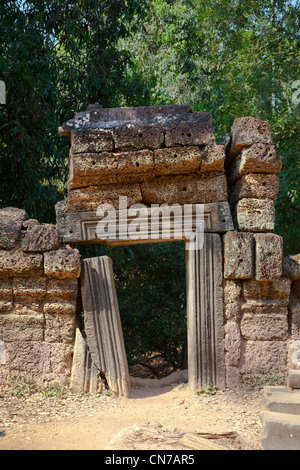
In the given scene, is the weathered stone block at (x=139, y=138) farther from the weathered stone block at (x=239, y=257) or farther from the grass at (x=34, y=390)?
the grass at (x=34, y=390)

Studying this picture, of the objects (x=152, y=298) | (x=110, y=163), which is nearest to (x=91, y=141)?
(x=110, y=163)

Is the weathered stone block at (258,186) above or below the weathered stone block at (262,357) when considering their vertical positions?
above

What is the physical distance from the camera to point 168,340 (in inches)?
385

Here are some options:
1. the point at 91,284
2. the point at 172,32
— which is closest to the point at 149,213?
the point at 91,284

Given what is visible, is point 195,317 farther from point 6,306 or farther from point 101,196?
point 6,306

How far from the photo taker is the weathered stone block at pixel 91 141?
5910 millimetres

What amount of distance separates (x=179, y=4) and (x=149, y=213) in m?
9.60

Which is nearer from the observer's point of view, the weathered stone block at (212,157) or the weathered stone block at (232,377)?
the weathered stone block at (232,377)

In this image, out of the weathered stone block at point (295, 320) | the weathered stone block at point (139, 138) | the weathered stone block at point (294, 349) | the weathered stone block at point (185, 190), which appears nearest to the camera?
the weathered stone block at point (294, 349)

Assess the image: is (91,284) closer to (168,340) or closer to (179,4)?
(168,340)

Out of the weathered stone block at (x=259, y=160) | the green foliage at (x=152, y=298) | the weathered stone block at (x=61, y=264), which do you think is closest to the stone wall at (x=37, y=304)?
the weathered stone block at (x=61, y=264)

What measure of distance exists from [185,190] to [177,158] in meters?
0.41

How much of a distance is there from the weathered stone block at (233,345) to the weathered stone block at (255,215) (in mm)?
1150

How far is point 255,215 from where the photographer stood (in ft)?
19.5
